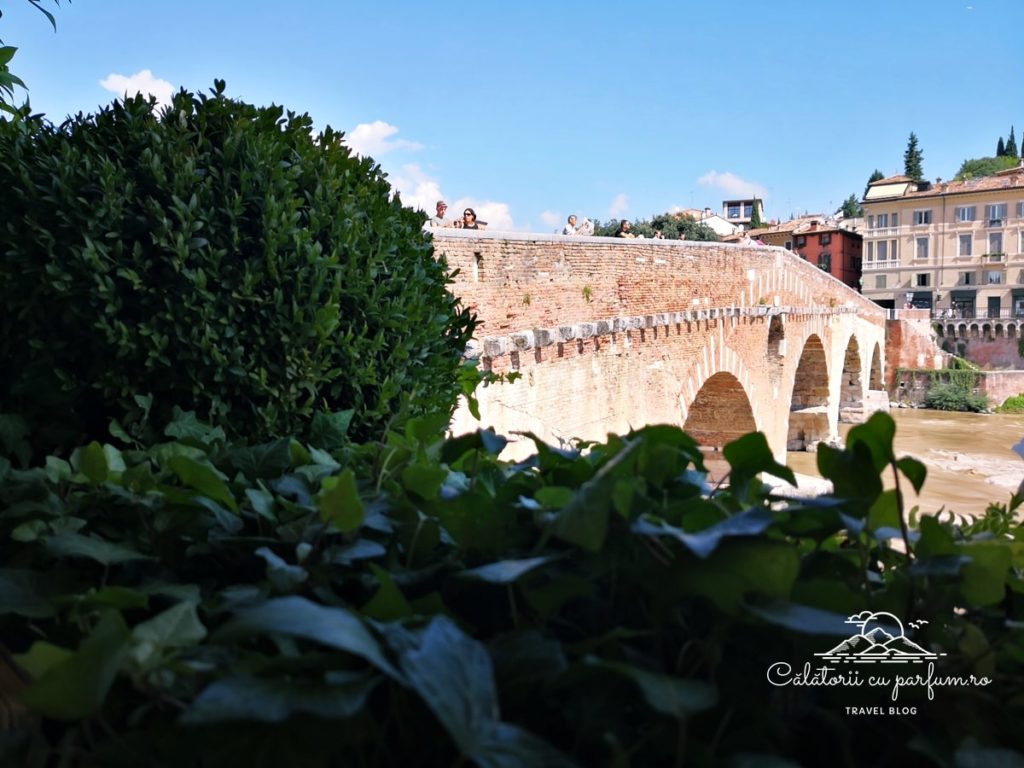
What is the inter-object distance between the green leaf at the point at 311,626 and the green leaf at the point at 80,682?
0.09 metres

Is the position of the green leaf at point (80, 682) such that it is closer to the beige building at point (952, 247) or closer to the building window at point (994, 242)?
the beige building at point (952, 247)

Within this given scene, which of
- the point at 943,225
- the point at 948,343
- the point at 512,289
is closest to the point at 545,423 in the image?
the point at 512,289

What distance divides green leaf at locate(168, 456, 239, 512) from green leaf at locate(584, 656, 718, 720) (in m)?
0.62

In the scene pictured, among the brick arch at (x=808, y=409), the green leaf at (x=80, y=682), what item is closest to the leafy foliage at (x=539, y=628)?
the green leaf at (x=80, y=682)

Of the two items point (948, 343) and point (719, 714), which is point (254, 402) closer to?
point (719, 714)

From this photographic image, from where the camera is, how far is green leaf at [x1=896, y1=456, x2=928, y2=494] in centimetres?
97

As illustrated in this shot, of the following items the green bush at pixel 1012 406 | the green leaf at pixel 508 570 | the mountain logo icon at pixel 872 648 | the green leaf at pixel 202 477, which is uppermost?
the green leaf at pixel 202 477

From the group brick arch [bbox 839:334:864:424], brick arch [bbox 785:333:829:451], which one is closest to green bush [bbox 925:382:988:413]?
brick arch [bbox 839:334:864:424]

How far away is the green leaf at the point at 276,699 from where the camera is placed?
70 centimetres

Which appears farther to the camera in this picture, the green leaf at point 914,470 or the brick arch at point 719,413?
the brick arch at point 719,413

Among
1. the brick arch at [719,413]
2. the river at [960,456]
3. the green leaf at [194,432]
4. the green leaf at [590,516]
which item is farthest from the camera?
the river at [960,456]

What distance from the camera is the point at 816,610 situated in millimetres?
821

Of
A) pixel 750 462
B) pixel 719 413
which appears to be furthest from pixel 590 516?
pixel 719 413

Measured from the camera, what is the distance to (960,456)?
24969 mm
